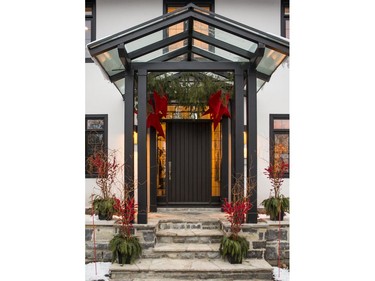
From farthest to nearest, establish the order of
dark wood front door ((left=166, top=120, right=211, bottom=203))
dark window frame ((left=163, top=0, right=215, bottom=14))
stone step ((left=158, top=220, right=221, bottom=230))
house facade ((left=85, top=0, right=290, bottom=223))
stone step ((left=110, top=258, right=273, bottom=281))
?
dark window frame ((left=163, top=0, right=215, bottom=14)), dark wood front door ((left=166, top=120, right=211, bottom=203)), house facade ((left=85, top=0, right=290, bottom=223)), stone step ((left=158, top=220, right=221, bottom=230)), stone step ((left=110, top=258, right=273, bottom=281))

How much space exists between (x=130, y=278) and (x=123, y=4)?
635 centimetres

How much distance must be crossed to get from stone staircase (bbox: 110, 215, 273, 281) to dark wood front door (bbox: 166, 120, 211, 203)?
6.99ft

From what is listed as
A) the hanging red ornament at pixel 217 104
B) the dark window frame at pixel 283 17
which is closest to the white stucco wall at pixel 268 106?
the dark window frame at pixel 283 17

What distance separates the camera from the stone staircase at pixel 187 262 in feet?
14.9

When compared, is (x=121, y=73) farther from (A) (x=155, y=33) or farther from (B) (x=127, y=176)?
(B) (x=127, y=176)

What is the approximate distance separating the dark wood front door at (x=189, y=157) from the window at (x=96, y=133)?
5.03 feet

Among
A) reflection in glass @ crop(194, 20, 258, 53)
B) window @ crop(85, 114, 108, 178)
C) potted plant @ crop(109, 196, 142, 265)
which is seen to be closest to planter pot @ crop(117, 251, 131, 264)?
potted plant @ crop(109, 196, 142, 265)

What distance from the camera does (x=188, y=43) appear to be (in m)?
6.05

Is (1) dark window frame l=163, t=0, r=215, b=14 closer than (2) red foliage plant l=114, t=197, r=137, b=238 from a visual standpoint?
No

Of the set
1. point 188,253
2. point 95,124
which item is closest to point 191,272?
point 188,253

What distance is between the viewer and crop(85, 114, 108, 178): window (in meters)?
8.04

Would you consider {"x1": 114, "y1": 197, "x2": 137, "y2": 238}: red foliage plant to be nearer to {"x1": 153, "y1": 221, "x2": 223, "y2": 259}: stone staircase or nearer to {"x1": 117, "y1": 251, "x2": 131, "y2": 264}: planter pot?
{"x1": 117, "y1": 251, "x2": 131, "y2": 264}: planter pot

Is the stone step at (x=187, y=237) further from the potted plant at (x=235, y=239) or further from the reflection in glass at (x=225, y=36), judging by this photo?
the reflection in glass at (x=225, y=36)
